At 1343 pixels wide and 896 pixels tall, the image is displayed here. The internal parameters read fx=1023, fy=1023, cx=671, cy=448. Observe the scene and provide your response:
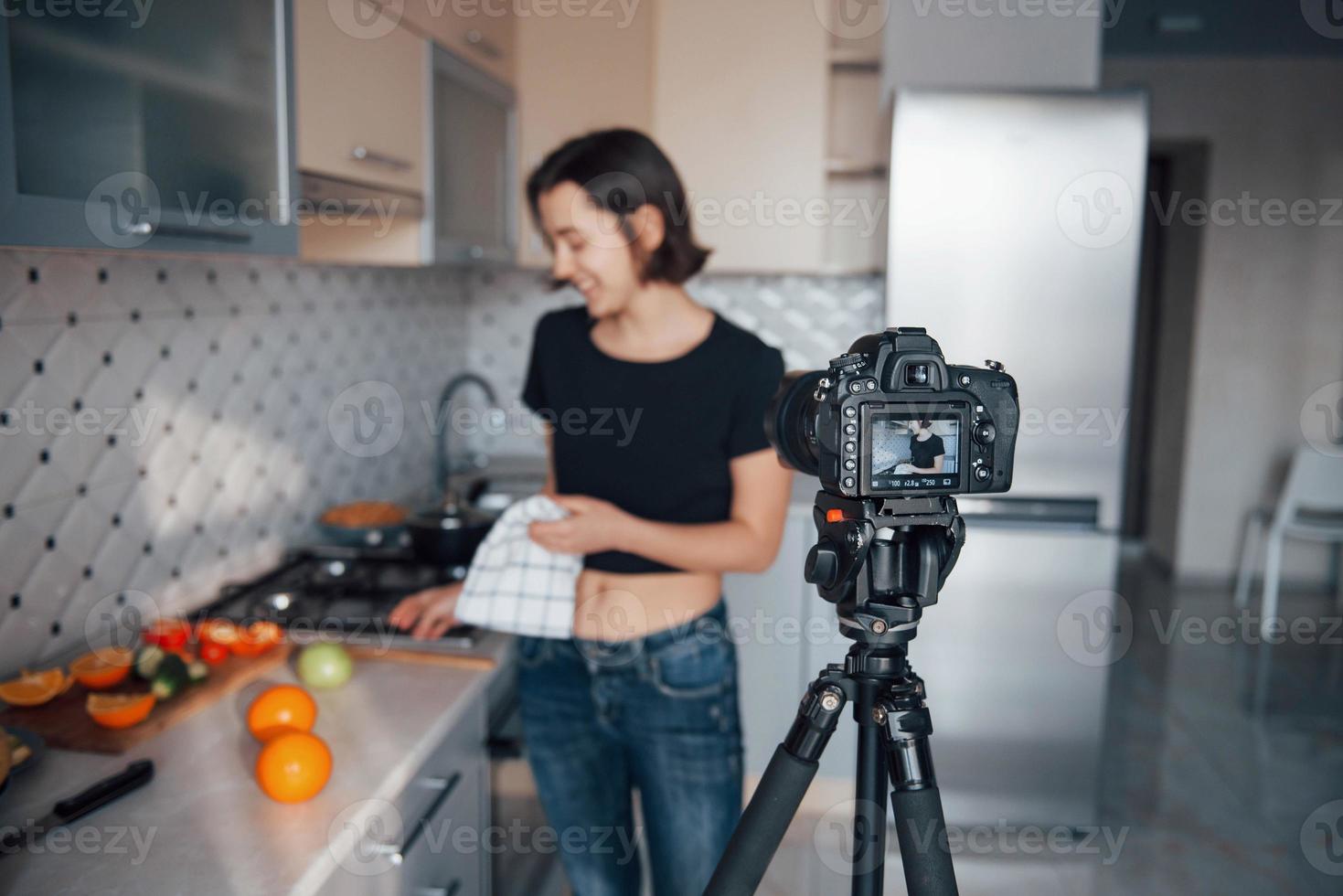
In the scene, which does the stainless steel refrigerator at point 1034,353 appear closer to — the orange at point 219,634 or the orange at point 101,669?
the orange at point 219,634

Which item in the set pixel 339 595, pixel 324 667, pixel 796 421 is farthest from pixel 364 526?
pixel 796 421

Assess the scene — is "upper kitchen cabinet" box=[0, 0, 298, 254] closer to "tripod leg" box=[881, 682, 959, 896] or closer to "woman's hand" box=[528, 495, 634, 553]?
"woman's hand" box=[528, 495, 634, 553]

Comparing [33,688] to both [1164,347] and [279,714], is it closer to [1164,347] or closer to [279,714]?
[279,714]

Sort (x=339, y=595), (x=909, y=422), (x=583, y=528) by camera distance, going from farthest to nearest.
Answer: (x=339, y=595) < (x=583, y=528) < (x=909, y=422)

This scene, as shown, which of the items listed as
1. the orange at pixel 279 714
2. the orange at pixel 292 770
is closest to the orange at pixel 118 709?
the orange at pixel 279 714

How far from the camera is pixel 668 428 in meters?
1.40

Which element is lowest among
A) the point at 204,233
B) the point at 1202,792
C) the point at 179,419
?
the point at 1202,792

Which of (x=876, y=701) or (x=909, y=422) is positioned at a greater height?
(x=909, y=422)

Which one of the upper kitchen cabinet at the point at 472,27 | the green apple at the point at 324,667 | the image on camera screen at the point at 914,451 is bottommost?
the green apple at the point at 324,667

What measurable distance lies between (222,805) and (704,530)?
25.4 inches

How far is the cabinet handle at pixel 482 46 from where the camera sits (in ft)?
7.10

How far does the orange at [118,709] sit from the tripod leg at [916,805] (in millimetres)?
946

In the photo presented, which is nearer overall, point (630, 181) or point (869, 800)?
point (869, 800)

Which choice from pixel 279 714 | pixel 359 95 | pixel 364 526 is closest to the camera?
pixel 279 714
